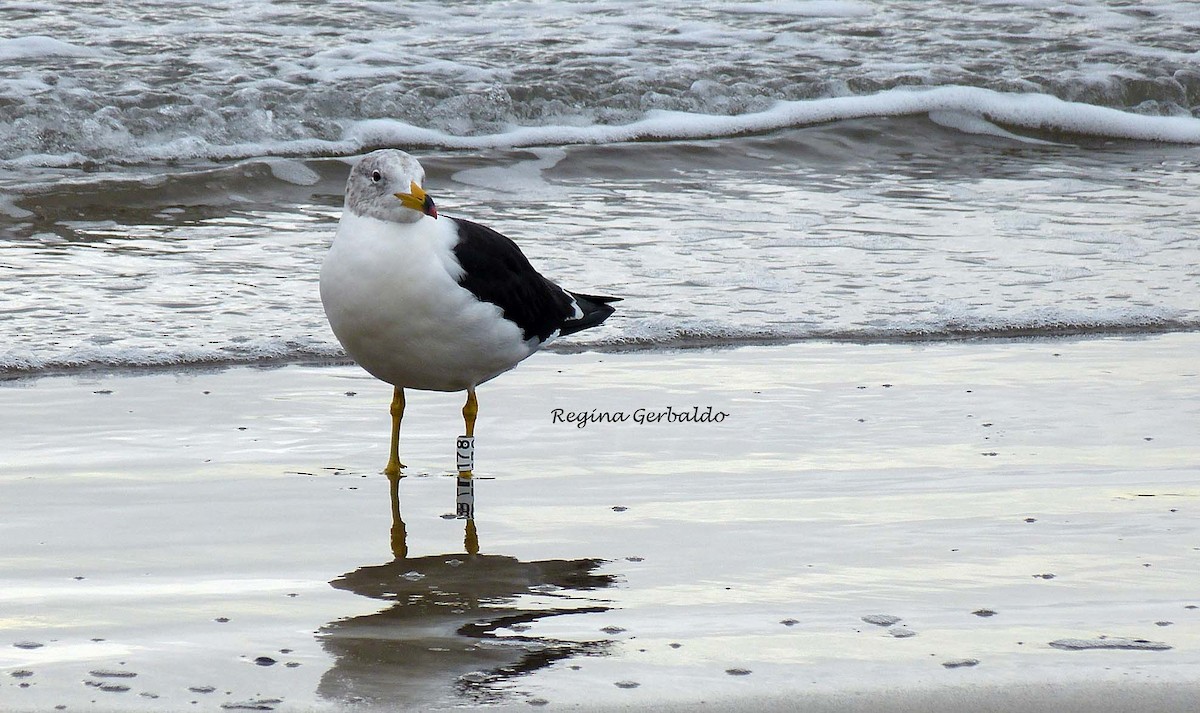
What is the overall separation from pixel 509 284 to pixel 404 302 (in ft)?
1.37

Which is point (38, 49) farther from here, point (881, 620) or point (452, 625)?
point (881, 620)

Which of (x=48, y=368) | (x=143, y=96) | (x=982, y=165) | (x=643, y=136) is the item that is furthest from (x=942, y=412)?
(x=143, y=96)

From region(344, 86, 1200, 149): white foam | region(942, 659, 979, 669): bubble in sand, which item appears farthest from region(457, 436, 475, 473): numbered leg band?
region(344, 86, 1200, 149): white foam

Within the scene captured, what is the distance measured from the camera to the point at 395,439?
14.3 ft

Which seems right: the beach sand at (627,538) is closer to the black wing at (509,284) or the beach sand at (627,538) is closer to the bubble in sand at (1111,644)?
the bubble in sand at (1111,644)

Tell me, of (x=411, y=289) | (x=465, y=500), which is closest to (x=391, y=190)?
(x=411, y=289)

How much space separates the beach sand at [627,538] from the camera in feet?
9.26

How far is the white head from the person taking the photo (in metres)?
4.01

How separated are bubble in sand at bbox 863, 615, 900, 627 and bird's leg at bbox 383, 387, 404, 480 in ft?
5.18

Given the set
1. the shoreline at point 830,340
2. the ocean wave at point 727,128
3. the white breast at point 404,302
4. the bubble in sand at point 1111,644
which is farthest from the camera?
the ocean wave at point 727,128

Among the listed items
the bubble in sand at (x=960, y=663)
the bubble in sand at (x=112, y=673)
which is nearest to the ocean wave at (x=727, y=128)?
the bubble in sand at (x=112, y=673)

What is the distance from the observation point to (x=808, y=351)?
18.8ft

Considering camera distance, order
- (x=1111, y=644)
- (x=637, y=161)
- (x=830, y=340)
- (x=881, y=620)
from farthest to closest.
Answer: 1. (x=637, y=161)
2. (x=830, y=340)
3. (x=881, y=620)
4. (x=1111, y=644)

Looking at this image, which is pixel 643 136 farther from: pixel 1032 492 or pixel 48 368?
pixel 1032 492
